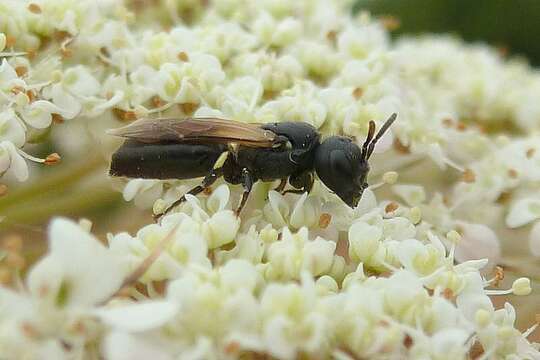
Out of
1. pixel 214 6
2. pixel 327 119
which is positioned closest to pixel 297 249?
pixel 327 119

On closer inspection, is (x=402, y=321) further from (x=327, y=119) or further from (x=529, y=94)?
(x=529, y=94)

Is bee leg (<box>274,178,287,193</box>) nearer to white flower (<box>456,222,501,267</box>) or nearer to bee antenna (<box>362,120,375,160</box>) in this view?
bee antenna (<box>362,120,375,160</box>)

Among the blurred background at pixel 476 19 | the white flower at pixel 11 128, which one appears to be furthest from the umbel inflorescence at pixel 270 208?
the blurred background at pixel 476 19

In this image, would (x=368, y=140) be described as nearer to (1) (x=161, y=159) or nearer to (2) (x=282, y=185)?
(2) (x=282, y=185)

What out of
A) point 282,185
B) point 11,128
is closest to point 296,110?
point 282,185

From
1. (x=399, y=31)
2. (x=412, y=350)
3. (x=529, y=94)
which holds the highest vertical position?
(x=412, y=350)
